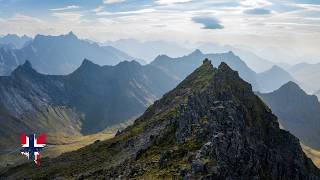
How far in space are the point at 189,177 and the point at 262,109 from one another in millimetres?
101924

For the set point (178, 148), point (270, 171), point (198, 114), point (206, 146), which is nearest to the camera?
point (206, 146)

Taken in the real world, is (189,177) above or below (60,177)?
above

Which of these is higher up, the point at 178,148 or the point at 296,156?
the point at 178,148

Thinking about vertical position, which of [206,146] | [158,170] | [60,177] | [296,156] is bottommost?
[60,177]

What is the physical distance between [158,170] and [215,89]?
8853 cm

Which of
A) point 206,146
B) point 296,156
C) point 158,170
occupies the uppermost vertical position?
point 206,146

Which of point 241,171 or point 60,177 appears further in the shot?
point 60,177

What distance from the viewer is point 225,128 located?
106m

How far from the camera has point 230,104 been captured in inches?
5098

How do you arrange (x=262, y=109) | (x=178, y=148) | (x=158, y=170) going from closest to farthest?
(x=158, y=170) → (x=178, y=148) → (x=262, y=109)

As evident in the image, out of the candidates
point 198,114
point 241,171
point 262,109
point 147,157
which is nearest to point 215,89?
point 262,109

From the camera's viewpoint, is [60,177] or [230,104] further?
[60,177]

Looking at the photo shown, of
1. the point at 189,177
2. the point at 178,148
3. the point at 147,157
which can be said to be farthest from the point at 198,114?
A: the point at 189,177

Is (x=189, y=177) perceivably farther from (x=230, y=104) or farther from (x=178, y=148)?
(x=230, y=104)
